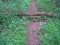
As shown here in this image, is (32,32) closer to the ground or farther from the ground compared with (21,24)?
closer to the ground

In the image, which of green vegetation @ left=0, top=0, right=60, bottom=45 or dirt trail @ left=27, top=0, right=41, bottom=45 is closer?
green vegetation @ left=0, top=0, right=60, bottom=45

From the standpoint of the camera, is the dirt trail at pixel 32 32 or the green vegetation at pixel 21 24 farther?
the dirt trail at pixel 32 32

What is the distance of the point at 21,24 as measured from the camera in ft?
23.9

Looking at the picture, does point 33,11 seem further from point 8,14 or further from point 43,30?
point 43,30

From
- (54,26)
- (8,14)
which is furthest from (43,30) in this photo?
(8,14)

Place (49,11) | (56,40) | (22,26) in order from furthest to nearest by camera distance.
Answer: (49,11) → (22,26) → (56,40)

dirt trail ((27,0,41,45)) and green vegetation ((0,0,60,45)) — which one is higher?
green vegetation ((0,0,60,45))

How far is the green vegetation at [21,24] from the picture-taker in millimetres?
6254

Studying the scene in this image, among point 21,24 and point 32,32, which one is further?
point 21,24

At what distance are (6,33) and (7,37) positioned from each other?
26 centimetres

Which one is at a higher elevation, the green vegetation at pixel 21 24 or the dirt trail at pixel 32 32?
the green vegetation at pixel 21 24

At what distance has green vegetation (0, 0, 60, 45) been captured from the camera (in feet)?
20.5

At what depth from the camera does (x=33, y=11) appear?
8.48m

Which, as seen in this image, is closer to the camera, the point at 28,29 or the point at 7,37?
the point at 7,37
